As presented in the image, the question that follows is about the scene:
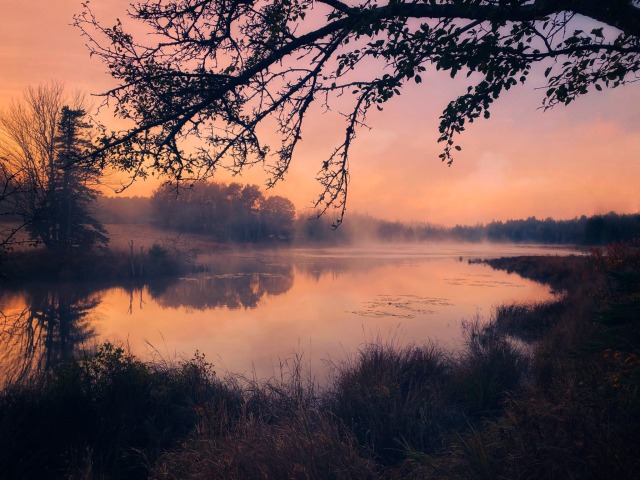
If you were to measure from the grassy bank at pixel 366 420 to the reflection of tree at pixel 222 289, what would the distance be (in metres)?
14.0

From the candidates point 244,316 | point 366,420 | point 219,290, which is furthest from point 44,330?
point 366,420

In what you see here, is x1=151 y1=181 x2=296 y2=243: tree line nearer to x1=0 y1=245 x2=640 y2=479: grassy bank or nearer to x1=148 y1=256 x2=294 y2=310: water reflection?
x1=148 y1=256 x2=294 y2=310: water reflection

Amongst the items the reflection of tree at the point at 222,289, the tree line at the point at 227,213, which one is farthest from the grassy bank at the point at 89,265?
the tree line at the point at 227,213

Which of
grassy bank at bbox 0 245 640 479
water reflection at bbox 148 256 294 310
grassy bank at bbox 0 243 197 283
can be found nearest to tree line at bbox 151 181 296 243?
grassy bank at bbox 0 243 197 283

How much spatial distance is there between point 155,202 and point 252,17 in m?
74.8

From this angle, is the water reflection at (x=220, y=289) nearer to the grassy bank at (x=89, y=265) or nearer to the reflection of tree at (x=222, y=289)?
the reflection of tree at (x=222, y=289)

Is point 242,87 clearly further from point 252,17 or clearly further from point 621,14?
point 621,14

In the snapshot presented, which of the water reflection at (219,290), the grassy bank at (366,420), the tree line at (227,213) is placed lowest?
the water reflection at (219,290)

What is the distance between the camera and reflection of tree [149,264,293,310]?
73.8ft

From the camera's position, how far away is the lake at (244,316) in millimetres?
12547

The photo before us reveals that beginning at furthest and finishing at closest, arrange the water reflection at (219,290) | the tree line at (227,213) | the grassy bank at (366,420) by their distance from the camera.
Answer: the tree line at (227,213)
the water reflection at (219,290)
the grassy bank at (366,420)

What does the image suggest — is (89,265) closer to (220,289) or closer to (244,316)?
(220,289)

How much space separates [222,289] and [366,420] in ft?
73.2

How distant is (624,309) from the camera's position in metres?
4.96
